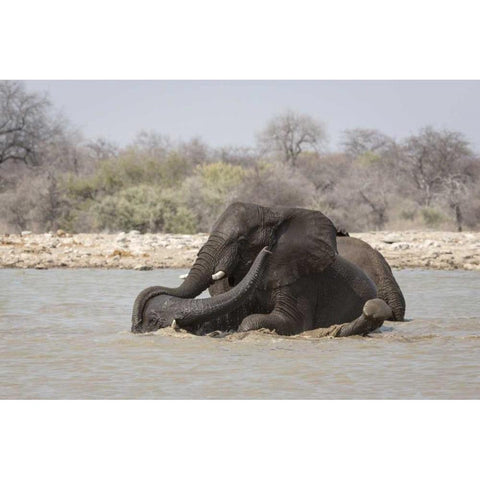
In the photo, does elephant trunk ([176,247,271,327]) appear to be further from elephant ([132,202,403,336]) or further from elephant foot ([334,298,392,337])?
elephant foot ([334,298,392,337])

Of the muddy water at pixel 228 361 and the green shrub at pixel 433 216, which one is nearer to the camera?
the muddy water at pixel 228 361

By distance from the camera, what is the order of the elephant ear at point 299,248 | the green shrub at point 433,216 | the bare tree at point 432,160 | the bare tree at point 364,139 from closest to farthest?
the elephant ear at point 299,248 < the green shrub at point 433,216 < the bare tree at point 432,160 < the bare tree at point 364,139

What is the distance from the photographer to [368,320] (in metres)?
10.5

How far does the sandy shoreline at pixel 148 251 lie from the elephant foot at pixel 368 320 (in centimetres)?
918

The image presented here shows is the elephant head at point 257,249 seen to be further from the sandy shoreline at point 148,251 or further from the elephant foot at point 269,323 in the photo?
the sandy shoreline at point 148,251

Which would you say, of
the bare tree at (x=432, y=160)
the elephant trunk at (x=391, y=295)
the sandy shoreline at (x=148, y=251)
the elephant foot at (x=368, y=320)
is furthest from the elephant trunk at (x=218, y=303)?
the bare tree at (x=432, y=160)

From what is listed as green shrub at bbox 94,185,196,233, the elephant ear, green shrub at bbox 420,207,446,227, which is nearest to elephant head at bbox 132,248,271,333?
the elephant ear

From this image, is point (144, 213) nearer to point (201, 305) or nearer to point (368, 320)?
point (368, 320)

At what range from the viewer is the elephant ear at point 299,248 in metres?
10.6

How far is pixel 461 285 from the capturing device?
54.8ft

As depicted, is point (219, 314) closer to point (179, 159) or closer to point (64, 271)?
point (64, 271)

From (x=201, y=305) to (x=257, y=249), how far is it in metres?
0.79

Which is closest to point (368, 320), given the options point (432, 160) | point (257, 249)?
point (257, 249)

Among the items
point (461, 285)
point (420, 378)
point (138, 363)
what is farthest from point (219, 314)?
point (461, 285)
